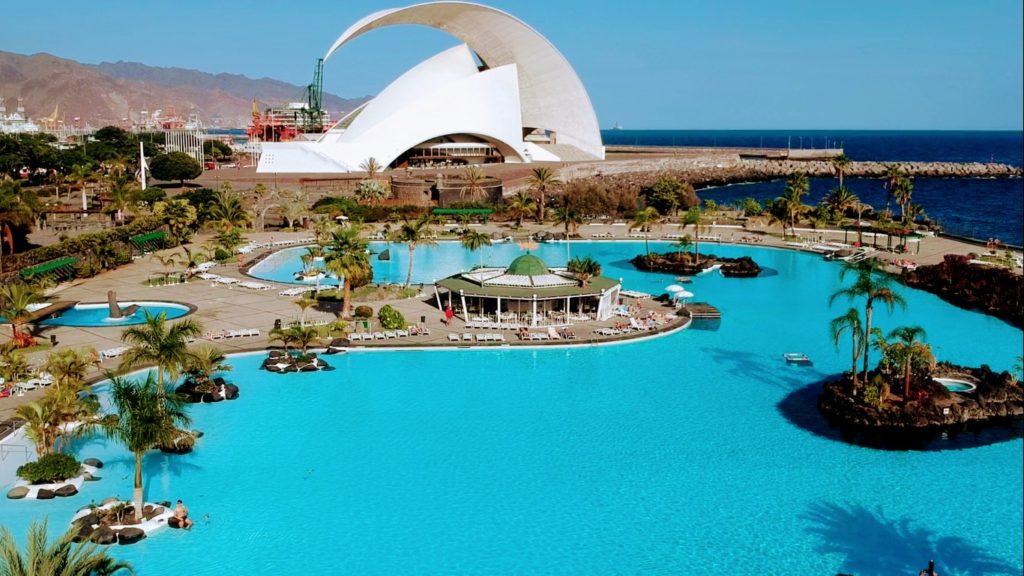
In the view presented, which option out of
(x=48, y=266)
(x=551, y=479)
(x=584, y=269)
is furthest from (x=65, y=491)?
(x=48, y=266)

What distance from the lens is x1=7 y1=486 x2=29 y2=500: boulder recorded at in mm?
15609

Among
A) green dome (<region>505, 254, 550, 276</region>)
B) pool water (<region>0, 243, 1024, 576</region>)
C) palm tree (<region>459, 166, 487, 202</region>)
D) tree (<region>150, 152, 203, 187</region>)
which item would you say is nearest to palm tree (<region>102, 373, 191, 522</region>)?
pool water (<region>0, 243, 1024, 576</region>)

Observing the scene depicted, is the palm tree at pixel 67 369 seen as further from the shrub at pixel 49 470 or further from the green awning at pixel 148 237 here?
the green awning at pixel 148 237

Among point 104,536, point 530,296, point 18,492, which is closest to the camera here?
point 104,536

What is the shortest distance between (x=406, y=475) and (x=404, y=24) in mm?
62294

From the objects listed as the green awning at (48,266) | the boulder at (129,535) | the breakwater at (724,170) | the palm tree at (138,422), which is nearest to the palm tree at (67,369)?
the palm tree at (138,422)

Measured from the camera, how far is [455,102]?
69.5 metres

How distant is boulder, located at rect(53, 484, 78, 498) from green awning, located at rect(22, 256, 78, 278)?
1739 cm

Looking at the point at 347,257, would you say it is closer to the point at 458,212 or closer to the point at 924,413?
the point at 924,413

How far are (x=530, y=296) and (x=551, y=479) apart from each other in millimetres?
11067

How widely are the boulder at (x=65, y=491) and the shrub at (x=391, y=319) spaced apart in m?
11.8

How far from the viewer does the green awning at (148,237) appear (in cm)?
4062

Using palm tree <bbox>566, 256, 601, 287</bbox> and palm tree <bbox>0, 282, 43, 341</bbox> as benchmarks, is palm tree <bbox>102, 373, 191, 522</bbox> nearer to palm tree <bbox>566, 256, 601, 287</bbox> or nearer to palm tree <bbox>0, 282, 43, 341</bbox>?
palm tree <bbox>0, 282, 43, 341</bbox>

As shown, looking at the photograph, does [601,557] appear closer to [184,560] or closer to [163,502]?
[184,560]
